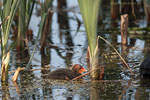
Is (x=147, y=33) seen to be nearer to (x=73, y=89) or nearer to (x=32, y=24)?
(x=32, y=24)

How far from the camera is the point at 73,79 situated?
526 centimetres

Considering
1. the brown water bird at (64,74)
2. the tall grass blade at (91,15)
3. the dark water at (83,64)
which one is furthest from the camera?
the brown water bird at (64,74)

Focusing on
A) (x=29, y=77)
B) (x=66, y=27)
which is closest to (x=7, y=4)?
(x=29, y=77)

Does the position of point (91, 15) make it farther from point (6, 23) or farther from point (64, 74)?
point (6, 23)

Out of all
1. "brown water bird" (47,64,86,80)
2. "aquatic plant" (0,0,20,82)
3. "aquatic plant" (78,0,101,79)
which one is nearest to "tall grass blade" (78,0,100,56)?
"aquatic plant" (78,0,101,79)

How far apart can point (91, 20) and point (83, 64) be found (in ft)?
4.43

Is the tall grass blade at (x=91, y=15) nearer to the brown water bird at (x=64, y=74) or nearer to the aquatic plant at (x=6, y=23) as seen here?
the brown water bird at (x=64, y=74)

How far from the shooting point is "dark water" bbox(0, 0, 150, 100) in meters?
4.75

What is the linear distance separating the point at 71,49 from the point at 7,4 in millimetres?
2606

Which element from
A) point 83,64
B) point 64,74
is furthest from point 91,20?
point 83,64

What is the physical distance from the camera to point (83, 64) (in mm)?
6320

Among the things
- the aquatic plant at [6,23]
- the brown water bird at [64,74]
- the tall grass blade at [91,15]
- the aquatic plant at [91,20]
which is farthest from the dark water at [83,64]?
the tall grass blade at [91,15]

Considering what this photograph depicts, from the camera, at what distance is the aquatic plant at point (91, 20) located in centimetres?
503

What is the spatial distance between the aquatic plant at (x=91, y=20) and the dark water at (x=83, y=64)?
32 centimetres
